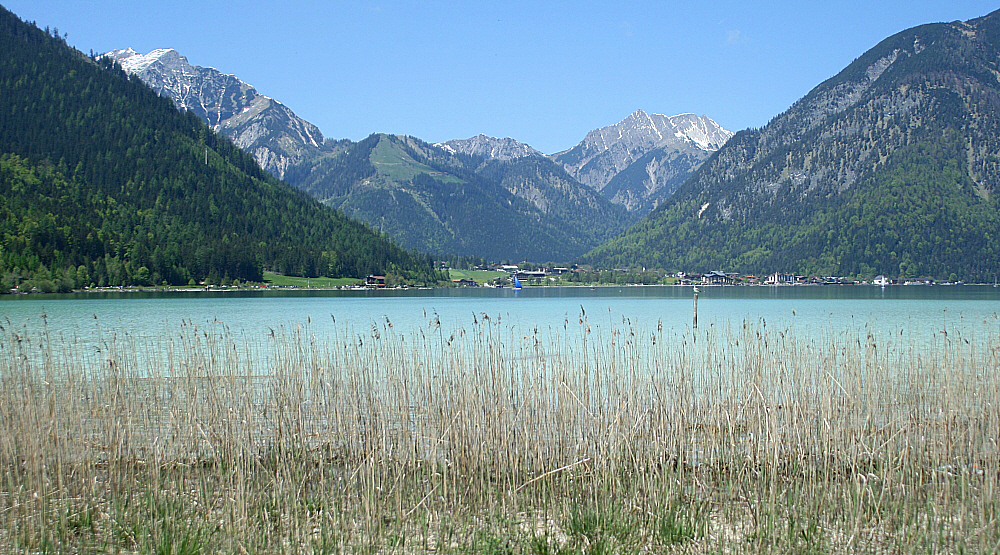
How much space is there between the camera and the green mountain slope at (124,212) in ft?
394

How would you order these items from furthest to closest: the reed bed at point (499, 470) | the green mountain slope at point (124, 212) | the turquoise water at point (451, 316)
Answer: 1. the green mountain slope at point (124, 212)
2. the turquoise water at point (451, 316)
3. the reed bed at point (499, 470)

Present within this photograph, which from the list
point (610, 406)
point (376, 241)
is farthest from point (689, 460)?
point (376, 241)

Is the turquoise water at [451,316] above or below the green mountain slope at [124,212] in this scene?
below

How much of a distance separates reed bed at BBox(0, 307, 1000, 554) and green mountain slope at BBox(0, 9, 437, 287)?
10714 centimetres

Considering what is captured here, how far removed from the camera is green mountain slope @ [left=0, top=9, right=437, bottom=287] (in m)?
120

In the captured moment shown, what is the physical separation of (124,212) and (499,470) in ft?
538

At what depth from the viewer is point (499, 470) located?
405 inches

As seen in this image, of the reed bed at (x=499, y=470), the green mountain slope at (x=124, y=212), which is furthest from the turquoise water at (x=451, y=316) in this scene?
the green mountain slope at (x=124, y=212)

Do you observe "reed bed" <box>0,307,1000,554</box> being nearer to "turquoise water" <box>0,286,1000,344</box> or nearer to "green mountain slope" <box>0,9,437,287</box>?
"turquoise water" <box>0,286,1000,344</box>

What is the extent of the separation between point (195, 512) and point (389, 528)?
2.47 m

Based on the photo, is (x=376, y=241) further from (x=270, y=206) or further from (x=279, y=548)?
(x=279, y=548)

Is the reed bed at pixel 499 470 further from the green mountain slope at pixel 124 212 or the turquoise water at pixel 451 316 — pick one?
the green mountain slope at pixel 124 212

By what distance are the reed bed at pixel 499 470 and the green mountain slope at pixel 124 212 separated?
4218 inches

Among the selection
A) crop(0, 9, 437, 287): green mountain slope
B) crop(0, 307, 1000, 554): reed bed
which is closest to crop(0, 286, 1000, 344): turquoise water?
crop(0, 307, 1000, 554): reed bed
